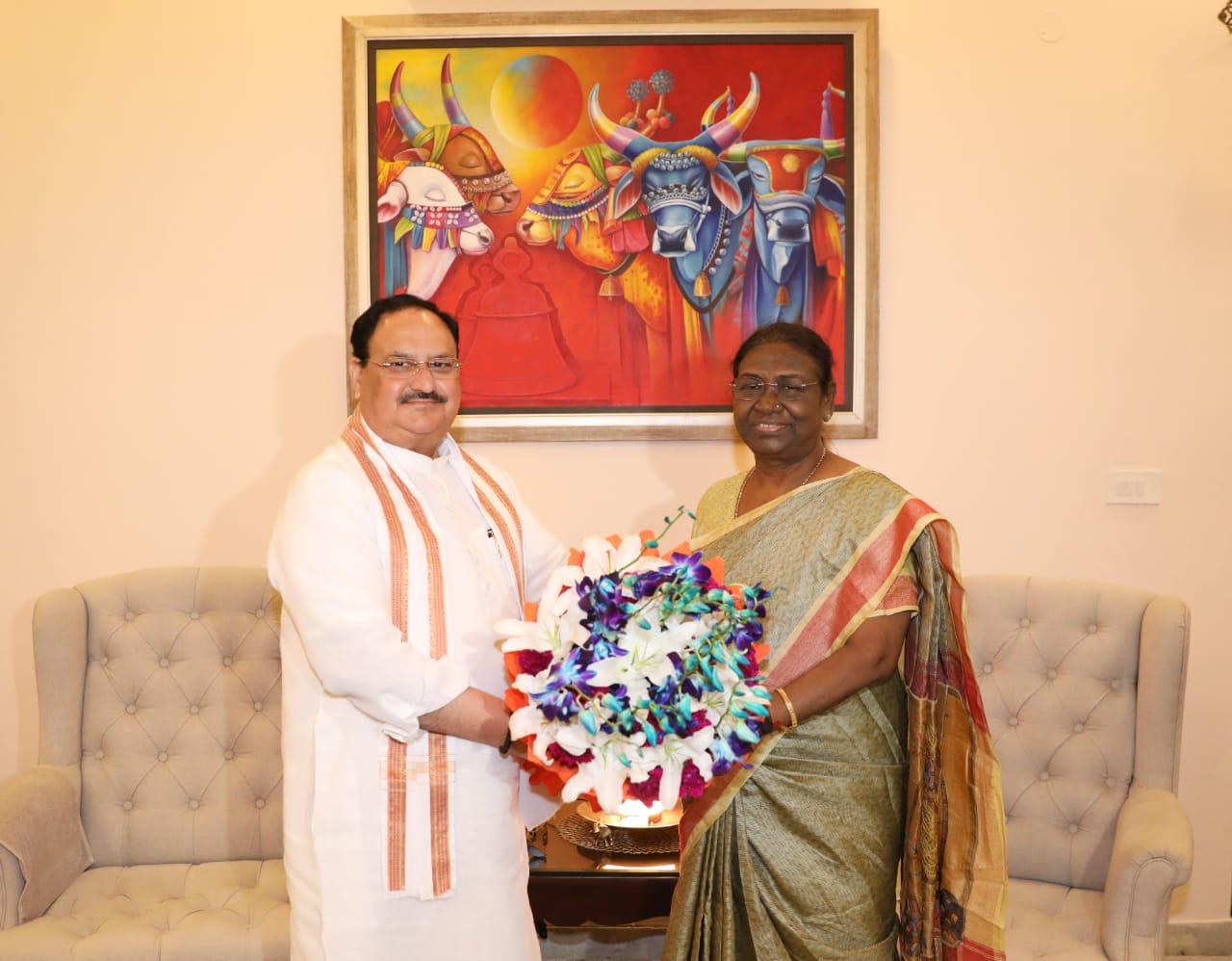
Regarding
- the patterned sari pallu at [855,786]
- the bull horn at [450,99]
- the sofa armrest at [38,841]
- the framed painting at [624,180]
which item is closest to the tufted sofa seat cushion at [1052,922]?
the patterned sari pallu at [855,786]

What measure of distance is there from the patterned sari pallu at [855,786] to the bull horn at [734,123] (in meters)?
1.26

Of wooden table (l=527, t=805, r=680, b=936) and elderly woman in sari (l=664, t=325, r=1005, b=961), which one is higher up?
elderly woman in sari (l=664, t=325, r=1005, b=961)

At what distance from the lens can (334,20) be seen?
3186 mm

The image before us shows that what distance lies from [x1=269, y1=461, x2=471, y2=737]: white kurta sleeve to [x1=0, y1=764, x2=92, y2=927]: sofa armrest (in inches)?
46.7

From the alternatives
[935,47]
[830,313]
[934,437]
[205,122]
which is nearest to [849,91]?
[935,47]

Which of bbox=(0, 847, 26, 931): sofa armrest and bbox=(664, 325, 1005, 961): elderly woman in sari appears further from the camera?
bbox=(0, 847, 26, 931): sofa armrest

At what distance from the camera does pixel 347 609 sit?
184 centimetres

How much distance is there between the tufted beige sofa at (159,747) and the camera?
2.74 metres

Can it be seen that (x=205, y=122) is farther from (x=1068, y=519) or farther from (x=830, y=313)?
(x=1068, y=519)

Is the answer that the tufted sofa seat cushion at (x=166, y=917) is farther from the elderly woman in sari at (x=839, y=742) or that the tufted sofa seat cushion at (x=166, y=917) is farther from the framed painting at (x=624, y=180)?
the framed painting at (x=624, y=180)

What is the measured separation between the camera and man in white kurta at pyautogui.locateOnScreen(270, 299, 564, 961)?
1.86m

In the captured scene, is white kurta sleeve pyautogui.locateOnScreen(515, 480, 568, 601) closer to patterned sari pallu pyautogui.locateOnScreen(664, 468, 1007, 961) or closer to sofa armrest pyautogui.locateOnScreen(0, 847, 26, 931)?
patterned sari pallu pyautogui.locateOnScreen(664, 468, 1007, 961)

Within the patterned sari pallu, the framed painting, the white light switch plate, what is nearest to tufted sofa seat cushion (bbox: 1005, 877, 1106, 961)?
the patterned sari pallu

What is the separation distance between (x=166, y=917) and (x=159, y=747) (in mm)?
529
